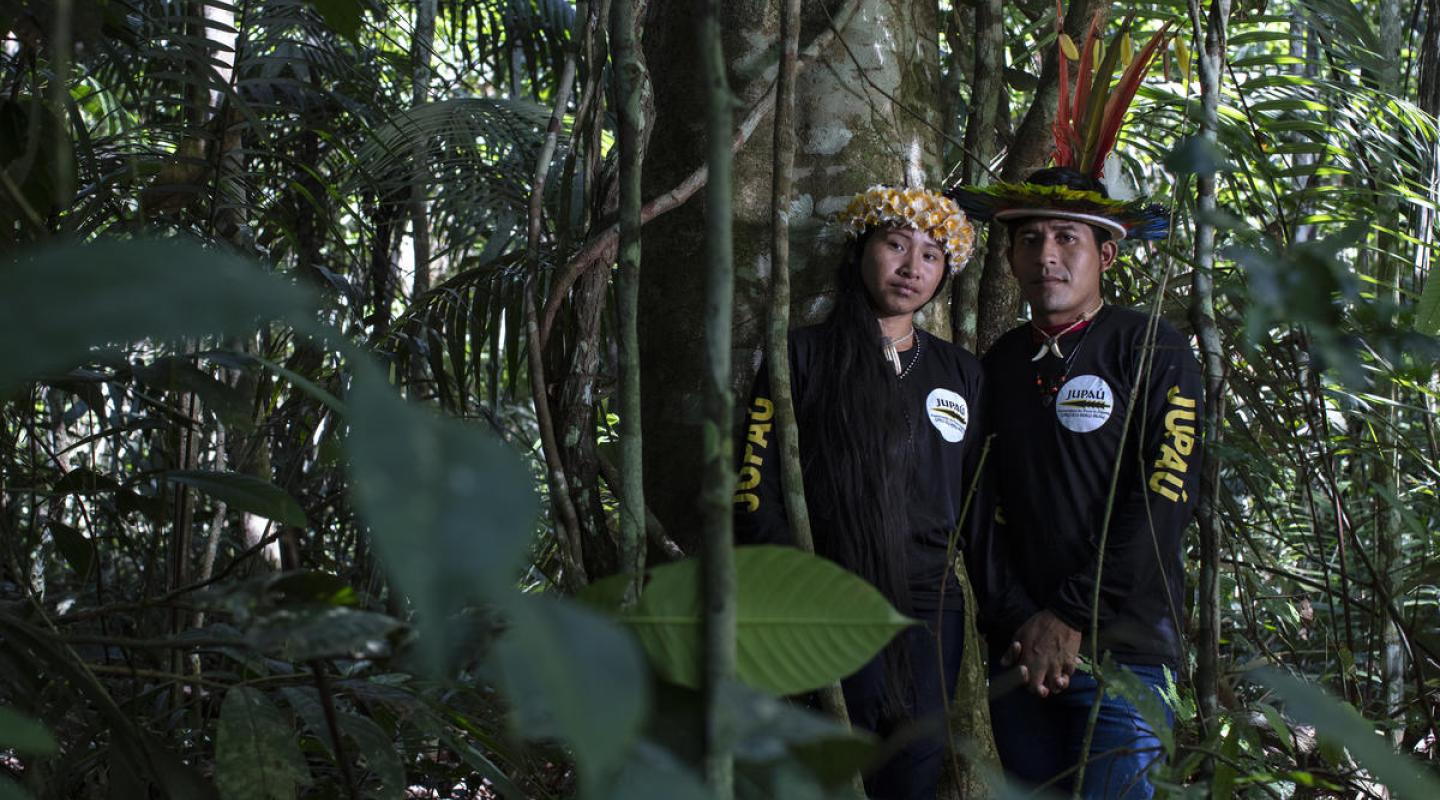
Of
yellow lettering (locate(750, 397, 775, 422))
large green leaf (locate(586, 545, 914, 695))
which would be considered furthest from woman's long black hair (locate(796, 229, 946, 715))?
large green leaf (locate(586, 545, 914, 695))

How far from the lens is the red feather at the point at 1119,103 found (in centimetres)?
224

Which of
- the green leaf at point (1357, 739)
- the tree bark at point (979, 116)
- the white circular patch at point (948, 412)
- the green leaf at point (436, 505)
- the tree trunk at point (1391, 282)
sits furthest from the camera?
the tree trunk at point (1391, 282)

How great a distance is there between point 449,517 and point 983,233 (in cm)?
299

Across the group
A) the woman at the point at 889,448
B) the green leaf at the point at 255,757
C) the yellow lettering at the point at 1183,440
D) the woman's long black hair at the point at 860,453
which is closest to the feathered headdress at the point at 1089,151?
the woman at the point at 889,448

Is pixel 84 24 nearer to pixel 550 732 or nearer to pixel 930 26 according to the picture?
pixel 550 732

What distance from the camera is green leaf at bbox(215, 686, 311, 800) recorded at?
2.77ft

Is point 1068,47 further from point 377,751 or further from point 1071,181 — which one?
point 377,751

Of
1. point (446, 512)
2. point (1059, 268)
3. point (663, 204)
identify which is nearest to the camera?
point (446, 512)

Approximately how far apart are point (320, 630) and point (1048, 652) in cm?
177

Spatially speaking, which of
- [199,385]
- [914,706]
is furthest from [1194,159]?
[914,706]

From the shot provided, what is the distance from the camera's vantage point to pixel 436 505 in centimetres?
33

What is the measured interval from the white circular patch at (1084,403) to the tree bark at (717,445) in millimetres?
1769

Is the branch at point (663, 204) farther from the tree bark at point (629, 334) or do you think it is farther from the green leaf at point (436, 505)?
the green leaf at point (436, 505)

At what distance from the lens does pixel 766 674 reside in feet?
1.79
